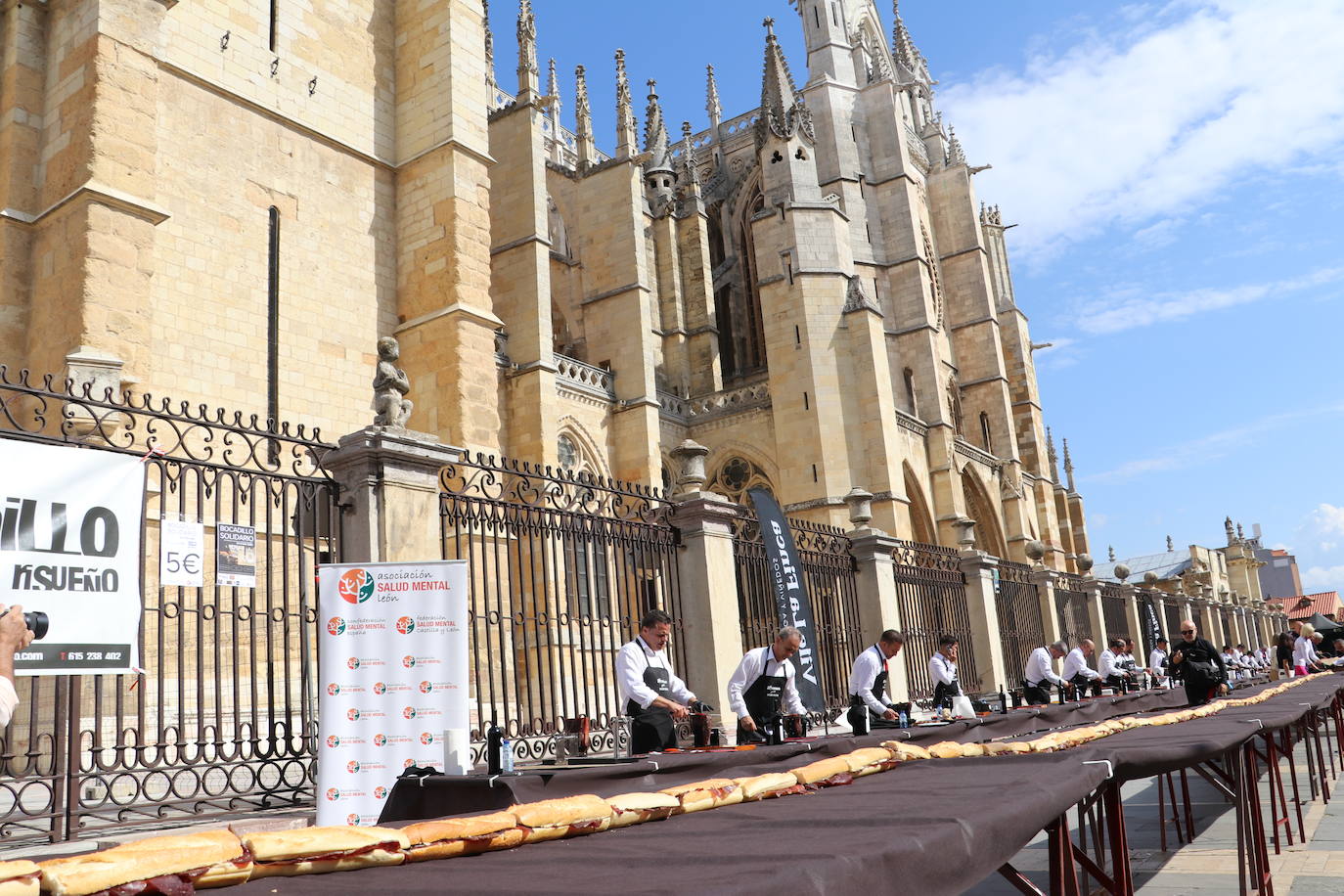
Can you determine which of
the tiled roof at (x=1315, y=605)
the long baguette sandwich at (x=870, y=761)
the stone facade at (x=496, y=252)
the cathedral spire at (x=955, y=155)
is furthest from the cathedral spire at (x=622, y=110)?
the tiled roof at (x=1315, y=605)

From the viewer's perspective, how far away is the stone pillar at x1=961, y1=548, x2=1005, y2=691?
14.1 metres

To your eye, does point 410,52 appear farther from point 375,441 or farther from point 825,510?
point 825,510

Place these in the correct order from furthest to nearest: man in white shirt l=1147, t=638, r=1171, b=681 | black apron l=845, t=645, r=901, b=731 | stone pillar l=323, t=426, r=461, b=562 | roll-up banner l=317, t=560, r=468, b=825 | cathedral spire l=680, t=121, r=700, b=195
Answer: cathedral spire l=680, t=121, r=700, b=195 < man in white shirt l=1147, t=638, r=1171, b=681 < stone pillar l=323, t=426, r=461, b=562 < black apron l=845, t=645, r=901, b=731 < roll-up banner l=317, t=560, r=468, b=825

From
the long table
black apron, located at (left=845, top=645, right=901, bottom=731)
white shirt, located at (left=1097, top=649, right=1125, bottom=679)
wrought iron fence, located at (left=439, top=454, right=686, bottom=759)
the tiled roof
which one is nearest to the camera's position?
the long table

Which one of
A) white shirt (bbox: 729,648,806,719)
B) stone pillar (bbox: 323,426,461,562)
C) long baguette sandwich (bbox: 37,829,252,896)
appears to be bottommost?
long baguette sandwich (bbox: 37,829,252,896)

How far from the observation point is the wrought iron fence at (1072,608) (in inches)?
731

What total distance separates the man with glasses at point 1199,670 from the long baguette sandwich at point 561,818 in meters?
6.94

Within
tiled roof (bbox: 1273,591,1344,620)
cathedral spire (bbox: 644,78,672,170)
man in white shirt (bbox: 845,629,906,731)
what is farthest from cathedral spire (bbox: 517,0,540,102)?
tiled roof (bbox: 1273,591,1344,620)

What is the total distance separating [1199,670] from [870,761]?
5801 millimetres

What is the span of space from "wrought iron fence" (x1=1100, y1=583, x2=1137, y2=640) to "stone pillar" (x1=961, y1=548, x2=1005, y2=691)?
730cm

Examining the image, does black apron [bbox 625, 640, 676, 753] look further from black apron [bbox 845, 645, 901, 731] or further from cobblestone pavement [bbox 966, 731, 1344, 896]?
cobblestone pavement [bbox 966, 731, 1344, 896]

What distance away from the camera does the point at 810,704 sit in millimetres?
9141

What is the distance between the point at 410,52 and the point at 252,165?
10.7 ft

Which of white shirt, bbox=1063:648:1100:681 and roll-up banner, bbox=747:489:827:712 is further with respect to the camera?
white shirt, bbox=1063:648:1100:681
